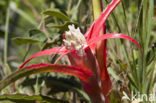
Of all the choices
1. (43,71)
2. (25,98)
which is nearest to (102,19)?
(43,71)

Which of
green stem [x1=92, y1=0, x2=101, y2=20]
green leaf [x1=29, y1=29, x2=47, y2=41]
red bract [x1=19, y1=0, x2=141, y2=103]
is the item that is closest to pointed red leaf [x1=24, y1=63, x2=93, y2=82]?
red bract [x1=19, y1=0, x2=141, y2=103]

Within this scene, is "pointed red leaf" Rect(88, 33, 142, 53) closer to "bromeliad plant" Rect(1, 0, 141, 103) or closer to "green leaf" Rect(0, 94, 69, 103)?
"bromeliad plant" Rect(1, 0, 141, 103)

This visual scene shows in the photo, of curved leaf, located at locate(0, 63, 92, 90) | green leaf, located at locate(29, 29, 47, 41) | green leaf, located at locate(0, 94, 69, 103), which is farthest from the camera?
green leaf, located at locate(29, 29, 47, 41)

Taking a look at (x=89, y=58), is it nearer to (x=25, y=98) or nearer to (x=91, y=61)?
(x=91, y=61)

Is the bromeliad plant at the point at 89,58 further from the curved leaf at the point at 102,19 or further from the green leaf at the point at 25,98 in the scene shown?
the green leaf at the point at 25,98

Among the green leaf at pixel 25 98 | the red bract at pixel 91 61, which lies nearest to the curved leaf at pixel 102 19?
the red bract at pixel 91 61

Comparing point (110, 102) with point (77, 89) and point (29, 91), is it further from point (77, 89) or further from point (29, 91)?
point (29, 91)

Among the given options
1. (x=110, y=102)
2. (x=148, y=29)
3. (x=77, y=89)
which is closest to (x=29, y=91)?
(x=77, y=89)
